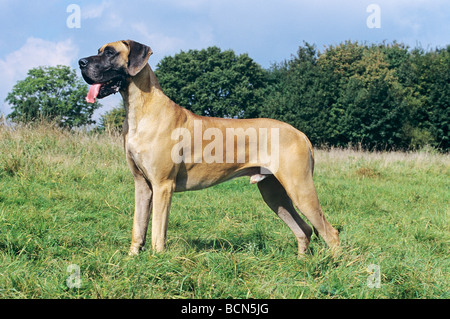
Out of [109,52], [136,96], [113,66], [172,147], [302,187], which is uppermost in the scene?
[109,52]

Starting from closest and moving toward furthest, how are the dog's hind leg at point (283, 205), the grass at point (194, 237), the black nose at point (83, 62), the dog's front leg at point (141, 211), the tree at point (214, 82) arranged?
the grass at point (194, 237), the black nose at point (83, 62), the dog's front leg at point (141, 211), the dog's hind leg at point (283, 205), the tree at point (214, 82)

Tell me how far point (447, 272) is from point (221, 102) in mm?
28198

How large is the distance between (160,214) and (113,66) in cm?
139

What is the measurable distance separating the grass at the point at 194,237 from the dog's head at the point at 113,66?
1.47 metres

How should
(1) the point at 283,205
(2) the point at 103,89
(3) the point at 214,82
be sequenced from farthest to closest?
1. (3) the point at 214,82
2. (1) the point at 283,205
3. (2) the point at 103,89

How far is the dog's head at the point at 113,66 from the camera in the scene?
11.5ft

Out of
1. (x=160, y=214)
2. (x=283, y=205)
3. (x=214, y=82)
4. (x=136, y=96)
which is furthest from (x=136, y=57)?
(x=214, y=82)

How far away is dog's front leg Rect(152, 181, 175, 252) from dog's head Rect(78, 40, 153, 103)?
1.00 m

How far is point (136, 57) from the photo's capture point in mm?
3572

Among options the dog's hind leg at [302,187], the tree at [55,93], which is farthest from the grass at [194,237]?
the tree at [55,93]

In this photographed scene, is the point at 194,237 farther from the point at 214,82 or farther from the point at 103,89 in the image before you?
the point at 214,82

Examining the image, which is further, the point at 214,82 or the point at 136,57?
the point at 214,82

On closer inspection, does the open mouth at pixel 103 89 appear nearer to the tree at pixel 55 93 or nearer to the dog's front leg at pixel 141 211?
the dog's front leg at pixel 141 211

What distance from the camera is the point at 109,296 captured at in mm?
2592
